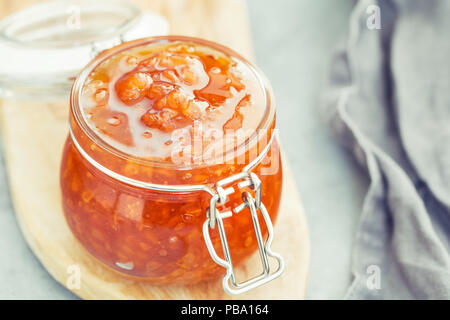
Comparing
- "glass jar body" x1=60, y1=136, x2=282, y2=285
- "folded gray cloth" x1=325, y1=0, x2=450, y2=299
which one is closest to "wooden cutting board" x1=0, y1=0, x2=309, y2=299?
"glass jar body" x1=60, y1=136, x2=282, y2=285

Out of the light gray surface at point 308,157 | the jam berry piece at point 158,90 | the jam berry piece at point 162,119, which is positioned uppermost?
the jam berry piece at point 158,90

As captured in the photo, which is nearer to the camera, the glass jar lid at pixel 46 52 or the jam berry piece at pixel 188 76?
the jam berry piece at pixel 188 76

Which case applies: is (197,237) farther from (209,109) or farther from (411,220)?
(411,220)

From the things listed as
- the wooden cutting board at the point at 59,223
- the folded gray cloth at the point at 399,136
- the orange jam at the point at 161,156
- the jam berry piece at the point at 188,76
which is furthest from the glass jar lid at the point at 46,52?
the folded gray cloth at the point at 399,136

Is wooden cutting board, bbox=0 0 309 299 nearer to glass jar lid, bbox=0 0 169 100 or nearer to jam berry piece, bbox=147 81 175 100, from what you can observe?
glass jar lid, bbox=0 0 169 100

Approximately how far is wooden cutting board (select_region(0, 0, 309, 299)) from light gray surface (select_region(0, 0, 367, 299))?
0.06m

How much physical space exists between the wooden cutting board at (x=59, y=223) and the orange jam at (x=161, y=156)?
0.06 m

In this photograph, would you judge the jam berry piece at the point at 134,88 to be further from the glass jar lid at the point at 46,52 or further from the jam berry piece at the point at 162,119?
the glass jar lid at the point at 46,52

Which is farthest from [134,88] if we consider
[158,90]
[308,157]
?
[308,157]

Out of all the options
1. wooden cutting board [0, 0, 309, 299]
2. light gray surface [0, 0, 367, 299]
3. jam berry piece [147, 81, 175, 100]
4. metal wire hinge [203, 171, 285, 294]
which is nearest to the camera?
metal wire hinge [203, 171, 285, 294]

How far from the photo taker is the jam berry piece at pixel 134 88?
1021mm

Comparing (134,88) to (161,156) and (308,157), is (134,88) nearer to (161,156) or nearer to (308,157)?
(161,156)

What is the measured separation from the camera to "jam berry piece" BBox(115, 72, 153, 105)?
102cm

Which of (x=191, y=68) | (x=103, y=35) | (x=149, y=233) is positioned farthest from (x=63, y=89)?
(x=149, y=233)
